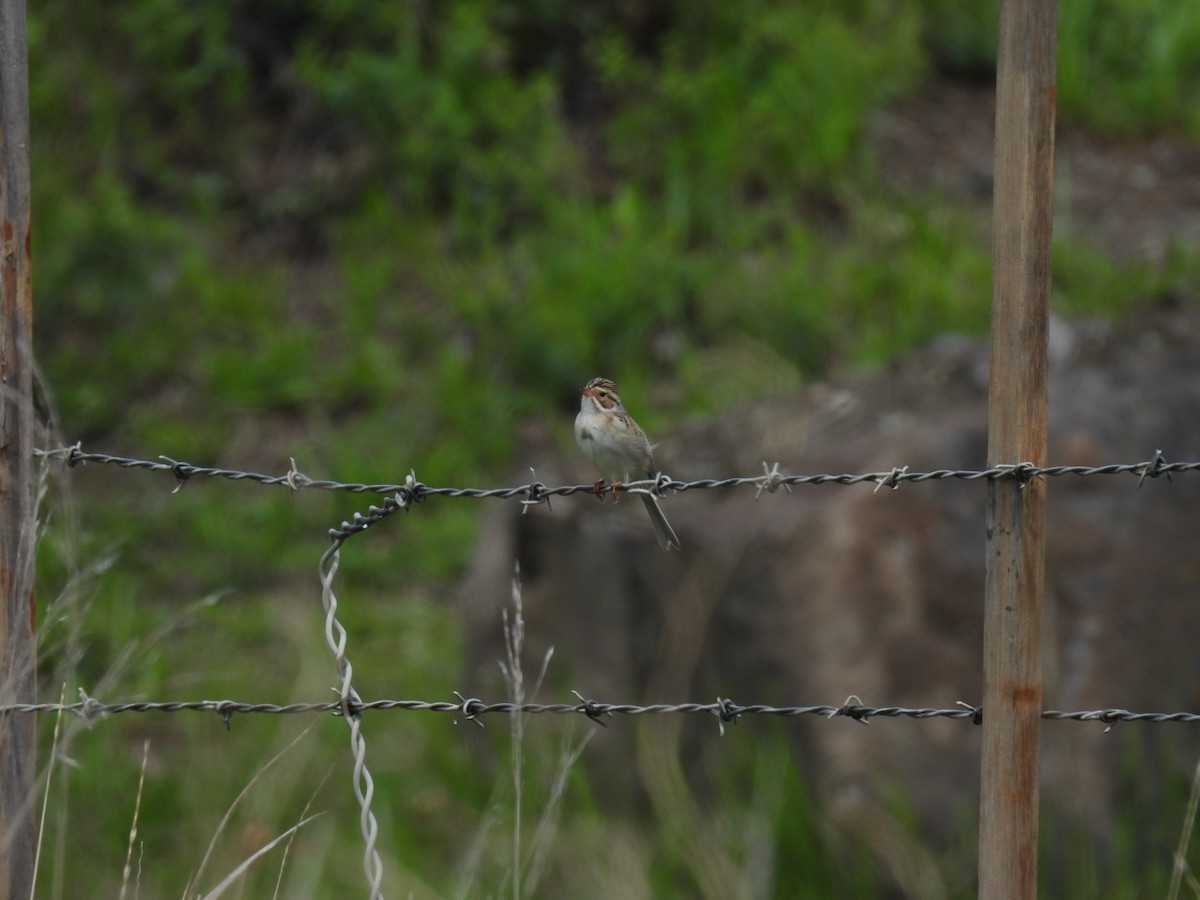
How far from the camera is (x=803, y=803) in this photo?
5113 millimetres

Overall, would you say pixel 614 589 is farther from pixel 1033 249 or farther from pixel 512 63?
pixel 512 63

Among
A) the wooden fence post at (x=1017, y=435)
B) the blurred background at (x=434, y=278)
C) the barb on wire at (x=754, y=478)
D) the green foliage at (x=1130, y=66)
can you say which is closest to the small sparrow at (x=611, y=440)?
the barb on wire at (x=754, y=478)

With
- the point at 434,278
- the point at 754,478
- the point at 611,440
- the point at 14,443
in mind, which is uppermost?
the point at 434,278

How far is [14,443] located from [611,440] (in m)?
1.67

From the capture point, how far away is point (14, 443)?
3.20 metres

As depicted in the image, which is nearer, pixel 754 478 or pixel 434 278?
pixel 754 478

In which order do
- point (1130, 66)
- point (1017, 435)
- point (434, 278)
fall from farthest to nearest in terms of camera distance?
point (1130, 66) < point (434, 278) < point (1017, 435)

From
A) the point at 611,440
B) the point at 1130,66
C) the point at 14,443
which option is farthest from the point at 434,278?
the point at 14,443

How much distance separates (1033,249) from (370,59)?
7.71 meters

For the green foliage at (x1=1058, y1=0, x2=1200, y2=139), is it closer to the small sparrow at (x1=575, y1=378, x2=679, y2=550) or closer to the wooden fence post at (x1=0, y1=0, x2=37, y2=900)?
the small sparrow at (x1=575, y1=378, x2=679, y2=550)

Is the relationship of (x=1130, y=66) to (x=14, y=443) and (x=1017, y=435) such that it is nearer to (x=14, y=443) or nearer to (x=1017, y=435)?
(x=1017, y=435)

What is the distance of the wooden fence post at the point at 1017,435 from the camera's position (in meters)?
2.78

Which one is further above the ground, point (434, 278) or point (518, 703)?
point (434, 278)

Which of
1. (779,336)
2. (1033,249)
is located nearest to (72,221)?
(779,336)
